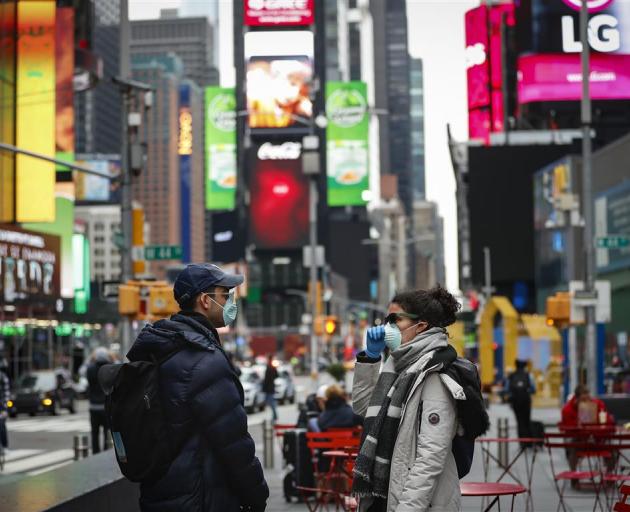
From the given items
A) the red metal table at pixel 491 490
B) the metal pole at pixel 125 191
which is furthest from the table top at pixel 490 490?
the metal pole at pixel 125 191

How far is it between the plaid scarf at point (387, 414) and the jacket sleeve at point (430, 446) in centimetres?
11

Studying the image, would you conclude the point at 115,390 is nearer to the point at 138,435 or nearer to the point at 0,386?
the point at 138,435

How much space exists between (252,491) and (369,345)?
4.20 ft

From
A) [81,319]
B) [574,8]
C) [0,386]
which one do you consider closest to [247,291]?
[574,8]

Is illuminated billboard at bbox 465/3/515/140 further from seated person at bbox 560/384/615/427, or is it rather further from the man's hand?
the man's hand

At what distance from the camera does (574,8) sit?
82125 millimetres

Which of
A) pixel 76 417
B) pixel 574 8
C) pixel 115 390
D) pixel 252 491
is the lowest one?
pixel 76 417

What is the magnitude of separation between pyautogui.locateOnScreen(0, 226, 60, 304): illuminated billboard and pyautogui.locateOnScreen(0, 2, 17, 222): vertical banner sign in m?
4.31

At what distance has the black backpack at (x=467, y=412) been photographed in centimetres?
645

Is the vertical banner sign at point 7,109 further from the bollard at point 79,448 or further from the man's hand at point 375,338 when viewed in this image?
the man's hand at point 375,338

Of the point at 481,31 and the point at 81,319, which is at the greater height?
the point at 481,31

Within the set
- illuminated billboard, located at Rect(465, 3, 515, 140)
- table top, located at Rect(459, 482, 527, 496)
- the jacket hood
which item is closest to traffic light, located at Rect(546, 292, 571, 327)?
table top, located at Rect(459, 482, 527, 496)

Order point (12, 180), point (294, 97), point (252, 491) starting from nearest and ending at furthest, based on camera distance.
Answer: point (252, 491) → point (12, 180) → point (294, 97)

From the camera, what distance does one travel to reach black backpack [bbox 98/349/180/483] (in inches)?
231
